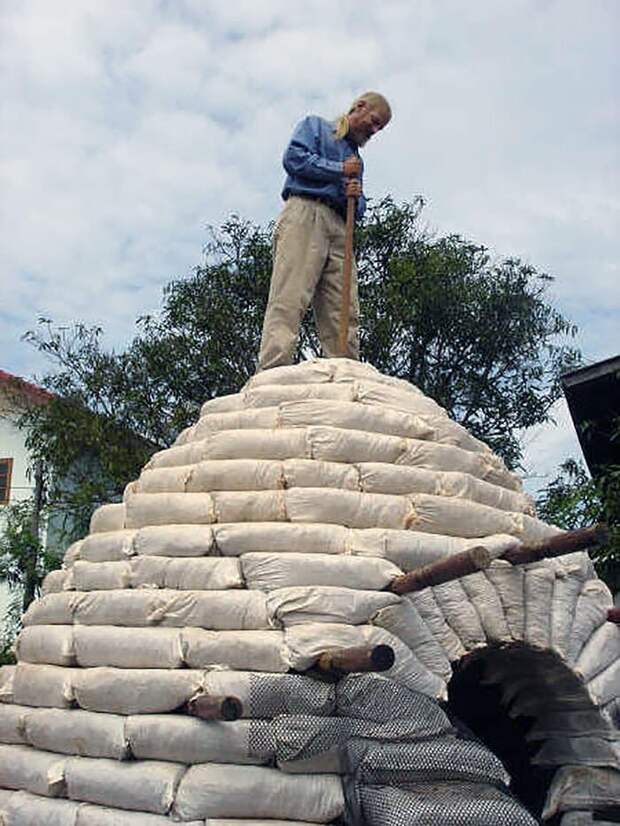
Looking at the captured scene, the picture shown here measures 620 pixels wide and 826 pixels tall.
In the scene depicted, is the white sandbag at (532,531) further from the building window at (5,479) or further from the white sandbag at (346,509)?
the building window at (5,479)

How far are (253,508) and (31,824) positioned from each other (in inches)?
64.3

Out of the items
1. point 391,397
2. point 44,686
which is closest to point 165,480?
point 44,686

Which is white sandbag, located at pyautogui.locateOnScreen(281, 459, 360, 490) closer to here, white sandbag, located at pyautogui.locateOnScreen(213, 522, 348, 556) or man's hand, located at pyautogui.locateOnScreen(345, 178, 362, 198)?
white sandbag, located at pyautogui.locateOnScreen(213, 522, 348, 556)

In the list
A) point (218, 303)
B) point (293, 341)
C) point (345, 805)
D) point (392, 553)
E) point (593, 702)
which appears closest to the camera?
point (345, 805)

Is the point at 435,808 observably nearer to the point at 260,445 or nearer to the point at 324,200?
the point at 260,445

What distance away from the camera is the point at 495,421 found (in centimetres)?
1575

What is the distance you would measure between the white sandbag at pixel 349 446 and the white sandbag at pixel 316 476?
0.32ft

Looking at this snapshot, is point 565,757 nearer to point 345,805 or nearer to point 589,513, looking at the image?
point 345,805

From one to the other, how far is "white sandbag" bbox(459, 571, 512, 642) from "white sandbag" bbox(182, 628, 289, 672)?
100 centimetres

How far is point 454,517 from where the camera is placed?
514cm

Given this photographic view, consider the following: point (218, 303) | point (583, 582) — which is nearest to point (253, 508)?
point (583, 582)

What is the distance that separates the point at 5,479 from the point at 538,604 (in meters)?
14.6

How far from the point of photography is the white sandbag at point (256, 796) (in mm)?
4125

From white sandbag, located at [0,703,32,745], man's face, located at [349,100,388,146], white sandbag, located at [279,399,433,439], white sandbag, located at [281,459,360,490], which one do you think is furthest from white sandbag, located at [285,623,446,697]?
man's face, located at [349,100,388,146]
